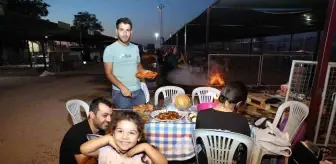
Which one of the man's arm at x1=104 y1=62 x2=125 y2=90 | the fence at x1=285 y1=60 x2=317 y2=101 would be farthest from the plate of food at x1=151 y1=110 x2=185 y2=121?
the fence at x1=285 y1=60 x2=317 y2=101

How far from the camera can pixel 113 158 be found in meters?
1.86

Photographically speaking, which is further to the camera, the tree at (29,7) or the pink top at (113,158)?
the tree at (29,7)

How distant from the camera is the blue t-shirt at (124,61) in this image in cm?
Result: 315

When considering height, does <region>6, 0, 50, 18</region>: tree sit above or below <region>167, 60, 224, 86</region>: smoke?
above

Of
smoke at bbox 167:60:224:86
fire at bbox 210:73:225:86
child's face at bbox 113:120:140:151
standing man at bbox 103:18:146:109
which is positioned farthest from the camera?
smoke at bbox 167:60:224:86

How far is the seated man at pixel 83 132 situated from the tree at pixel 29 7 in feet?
99.8

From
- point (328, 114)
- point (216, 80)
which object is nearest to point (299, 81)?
point (328, 114)

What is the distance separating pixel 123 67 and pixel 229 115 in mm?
1813

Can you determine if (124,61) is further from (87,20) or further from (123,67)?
(87,20)

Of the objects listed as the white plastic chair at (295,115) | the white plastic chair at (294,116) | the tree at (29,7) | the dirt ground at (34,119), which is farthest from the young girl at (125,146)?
the tree at (29,7)

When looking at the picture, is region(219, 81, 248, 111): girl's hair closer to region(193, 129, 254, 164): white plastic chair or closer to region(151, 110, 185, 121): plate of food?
region(193, 129, 254, 164): white plastic chair

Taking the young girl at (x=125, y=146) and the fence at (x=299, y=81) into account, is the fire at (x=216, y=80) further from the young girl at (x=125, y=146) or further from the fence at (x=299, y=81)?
the young girl at (x=125, y=146)

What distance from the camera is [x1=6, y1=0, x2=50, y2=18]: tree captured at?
2683 centimetres

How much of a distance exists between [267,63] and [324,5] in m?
12.3
